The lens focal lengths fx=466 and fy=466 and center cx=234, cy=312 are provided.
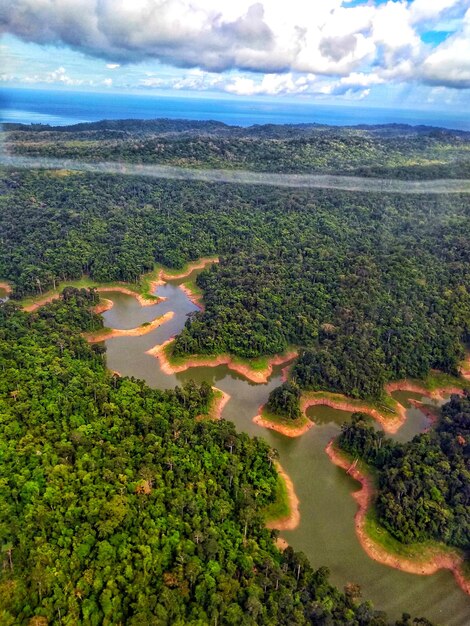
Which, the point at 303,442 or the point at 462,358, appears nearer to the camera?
the point at 303,442

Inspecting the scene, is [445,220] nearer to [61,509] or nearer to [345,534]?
[345,534]

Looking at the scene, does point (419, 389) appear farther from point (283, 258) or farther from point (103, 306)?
point (103, 306)

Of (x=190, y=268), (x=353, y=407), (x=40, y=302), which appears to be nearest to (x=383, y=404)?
(x=353, y=407)

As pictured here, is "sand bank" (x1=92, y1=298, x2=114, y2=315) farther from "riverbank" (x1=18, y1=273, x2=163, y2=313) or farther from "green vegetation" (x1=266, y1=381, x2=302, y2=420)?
"green vegetation" (x1=266, y1=381, x2=302, y2=420)

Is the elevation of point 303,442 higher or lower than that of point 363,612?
lower

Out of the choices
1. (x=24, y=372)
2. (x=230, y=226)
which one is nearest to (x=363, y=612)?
(x=24, y=372)

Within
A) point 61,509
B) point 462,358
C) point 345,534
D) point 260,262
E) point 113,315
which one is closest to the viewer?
point 61,509

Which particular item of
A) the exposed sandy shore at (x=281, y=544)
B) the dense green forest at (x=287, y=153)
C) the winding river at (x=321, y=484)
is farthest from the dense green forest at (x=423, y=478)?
the dense green forest at (x=287, y=153)

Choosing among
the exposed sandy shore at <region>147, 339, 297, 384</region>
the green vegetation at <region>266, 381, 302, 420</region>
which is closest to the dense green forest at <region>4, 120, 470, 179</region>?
the exposed sandy shore at <region>147, 339, 297, 384</region>
